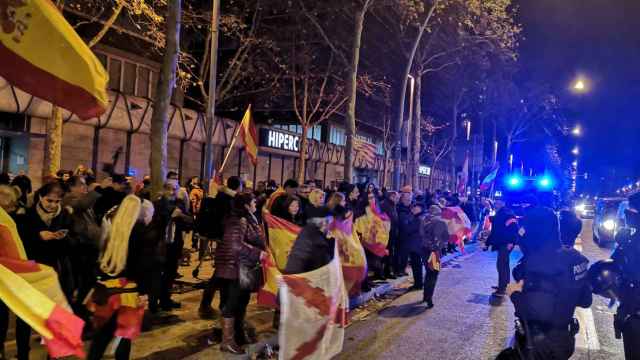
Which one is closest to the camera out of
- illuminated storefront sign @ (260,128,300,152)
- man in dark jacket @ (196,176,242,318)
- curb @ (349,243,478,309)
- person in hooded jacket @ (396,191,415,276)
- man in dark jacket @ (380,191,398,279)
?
man in dark jacket @ (196,176,242,318)

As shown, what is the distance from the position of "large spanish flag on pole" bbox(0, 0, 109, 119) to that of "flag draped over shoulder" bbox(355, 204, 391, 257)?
22.7 ft

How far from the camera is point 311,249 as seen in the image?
Answer: 19.5 ft

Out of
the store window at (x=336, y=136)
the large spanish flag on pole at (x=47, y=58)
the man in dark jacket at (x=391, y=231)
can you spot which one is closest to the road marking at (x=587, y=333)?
the man in dark jacket at (x=391, y=231)

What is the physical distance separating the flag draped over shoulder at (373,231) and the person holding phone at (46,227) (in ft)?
19.8

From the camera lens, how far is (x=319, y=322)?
5613 mm

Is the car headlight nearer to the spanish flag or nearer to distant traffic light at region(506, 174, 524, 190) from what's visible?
distant traffic light at region(506, 174, 524, 190)

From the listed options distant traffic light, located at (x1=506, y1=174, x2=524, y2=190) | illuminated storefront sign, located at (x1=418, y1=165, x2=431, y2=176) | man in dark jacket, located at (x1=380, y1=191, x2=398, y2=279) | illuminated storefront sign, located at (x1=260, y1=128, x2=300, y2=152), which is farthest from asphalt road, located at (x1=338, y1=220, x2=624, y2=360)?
illuminated storefront sign, located at (x1=418, y1=165, x2=431, y2=176)

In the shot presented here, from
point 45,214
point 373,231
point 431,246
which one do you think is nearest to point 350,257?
point 431,246

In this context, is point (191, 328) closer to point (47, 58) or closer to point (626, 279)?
point (47, 58)

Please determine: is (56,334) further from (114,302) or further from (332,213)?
(332,213)

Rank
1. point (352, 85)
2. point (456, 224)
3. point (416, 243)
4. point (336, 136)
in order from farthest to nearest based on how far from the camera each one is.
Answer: point (336, 136) < point (352, 85) < point (456, 224) < point (416, 243)

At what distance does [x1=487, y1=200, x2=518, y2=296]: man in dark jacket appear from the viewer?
10375 mm

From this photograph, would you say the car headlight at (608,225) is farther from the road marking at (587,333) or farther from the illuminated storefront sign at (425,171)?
the illuminated storefront sign at (425,171)

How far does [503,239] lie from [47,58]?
8553 mm
